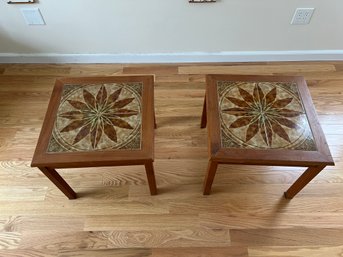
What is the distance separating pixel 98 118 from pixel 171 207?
1.85 feet

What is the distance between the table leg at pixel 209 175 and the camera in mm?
1082

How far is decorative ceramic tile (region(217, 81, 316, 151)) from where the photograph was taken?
104cm

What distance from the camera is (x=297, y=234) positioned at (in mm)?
1242

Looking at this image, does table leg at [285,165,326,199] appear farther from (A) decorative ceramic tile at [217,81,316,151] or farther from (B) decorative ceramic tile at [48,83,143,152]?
(B) decorative ceramic tile at [48,83,143,152]

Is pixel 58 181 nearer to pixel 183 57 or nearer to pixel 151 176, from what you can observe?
pixel 151 176

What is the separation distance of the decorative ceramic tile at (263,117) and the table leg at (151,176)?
1.00 ft

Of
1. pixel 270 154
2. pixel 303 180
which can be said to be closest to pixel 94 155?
pixel 270 154

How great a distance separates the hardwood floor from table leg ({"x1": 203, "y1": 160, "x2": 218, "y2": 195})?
76 mm

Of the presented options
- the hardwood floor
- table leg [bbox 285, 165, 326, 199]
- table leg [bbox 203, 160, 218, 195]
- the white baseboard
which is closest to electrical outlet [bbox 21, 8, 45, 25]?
the white baseboard

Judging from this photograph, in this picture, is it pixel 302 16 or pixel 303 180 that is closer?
pixel 303 180

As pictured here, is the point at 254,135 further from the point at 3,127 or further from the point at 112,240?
the point at 3,127

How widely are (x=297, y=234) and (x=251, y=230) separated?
0.21 m

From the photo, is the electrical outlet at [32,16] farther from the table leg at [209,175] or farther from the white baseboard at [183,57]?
the table leg at [209,175]

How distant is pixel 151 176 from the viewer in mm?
1169
